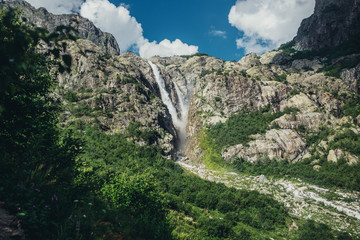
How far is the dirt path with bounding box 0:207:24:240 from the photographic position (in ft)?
15.1

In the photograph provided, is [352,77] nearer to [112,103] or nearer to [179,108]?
[179,108]

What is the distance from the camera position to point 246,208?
3025 cm

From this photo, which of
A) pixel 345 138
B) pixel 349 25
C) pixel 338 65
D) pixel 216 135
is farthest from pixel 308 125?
pixel 349 25

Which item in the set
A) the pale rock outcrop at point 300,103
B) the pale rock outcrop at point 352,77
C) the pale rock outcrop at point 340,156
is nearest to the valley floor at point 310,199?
the pale rock outcrop at point 340,156

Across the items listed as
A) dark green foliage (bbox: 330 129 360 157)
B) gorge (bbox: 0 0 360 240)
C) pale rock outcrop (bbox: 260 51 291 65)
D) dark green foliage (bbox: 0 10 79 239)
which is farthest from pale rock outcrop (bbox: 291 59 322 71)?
dark green foliage (bbox: 0 10 79 239)

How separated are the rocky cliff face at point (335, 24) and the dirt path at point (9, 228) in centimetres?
16313

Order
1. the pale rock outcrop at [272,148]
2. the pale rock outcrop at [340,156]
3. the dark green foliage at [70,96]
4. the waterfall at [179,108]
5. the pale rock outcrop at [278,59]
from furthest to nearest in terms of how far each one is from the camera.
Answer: the pale rock outcrop at [278,59]
the waterfall at [179,108]
the dark green foliage at [70,96]
the pale rock outcrop at [272,148]
the pale rock outcrop at [340,156]

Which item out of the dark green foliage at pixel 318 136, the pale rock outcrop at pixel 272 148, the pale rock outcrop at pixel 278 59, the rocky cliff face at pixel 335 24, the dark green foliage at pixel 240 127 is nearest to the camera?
the pale rock outcrop at pixel 272 148

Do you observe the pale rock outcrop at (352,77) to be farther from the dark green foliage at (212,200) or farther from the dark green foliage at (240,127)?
the dark green foliage at (212,200)

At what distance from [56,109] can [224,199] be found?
28212mm

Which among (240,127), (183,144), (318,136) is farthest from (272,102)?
(183,144)

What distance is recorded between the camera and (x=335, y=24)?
129750 millimetres

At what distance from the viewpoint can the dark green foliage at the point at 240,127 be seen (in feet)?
257

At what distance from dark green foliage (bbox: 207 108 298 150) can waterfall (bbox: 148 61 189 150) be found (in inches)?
882
